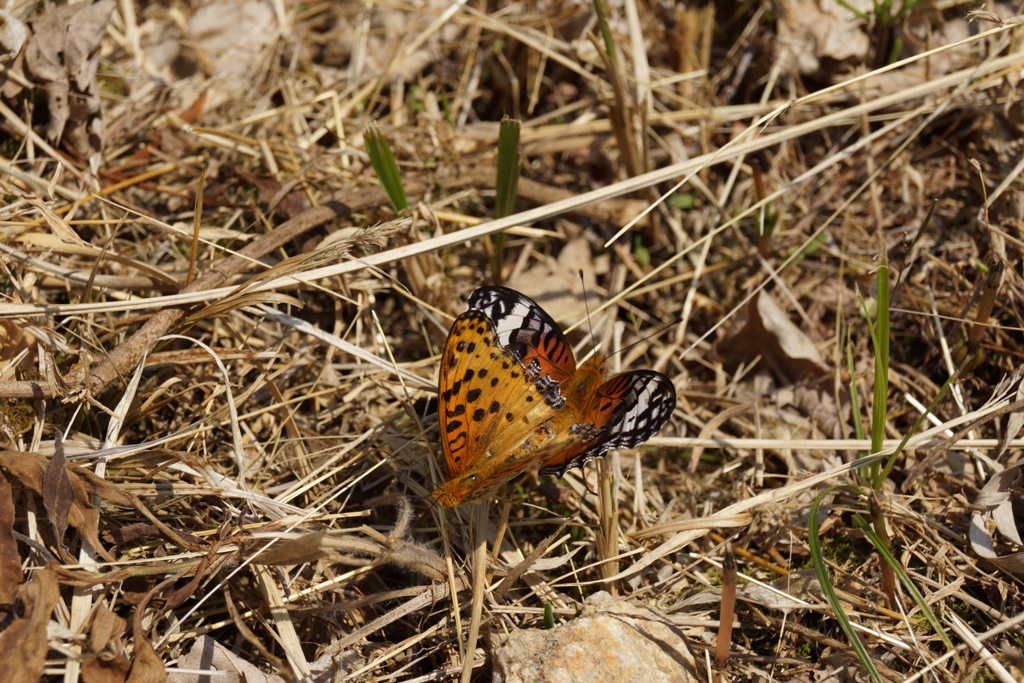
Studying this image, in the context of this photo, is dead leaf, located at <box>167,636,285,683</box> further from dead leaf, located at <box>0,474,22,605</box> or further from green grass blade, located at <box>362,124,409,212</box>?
green grass blade, located at <box>362,124,409,212</box>

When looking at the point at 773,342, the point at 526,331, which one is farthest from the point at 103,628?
the point at 773,342

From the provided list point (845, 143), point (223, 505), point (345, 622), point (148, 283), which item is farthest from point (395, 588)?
point (845, 143)

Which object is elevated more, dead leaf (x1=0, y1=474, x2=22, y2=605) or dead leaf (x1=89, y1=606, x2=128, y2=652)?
dead leaf (x1=0, y1=474, x2=22, y2=605)

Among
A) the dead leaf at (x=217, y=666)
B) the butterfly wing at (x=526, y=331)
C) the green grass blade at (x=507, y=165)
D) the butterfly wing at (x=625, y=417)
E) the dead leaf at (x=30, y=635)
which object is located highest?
the green grass blade at (x=507, y=165)

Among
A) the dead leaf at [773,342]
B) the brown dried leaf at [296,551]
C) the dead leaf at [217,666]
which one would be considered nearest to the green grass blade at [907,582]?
the dead leaf at [773,342]

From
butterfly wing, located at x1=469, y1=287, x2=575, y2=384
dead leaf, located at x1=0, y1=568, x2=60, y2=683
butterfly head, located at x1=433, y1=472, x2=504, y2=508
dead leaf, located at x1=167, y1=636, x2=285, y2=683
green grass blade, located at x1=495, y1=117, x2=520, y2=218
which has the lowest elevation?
dead leaf, located at x1=167, y1=636, x2=285, y2=683

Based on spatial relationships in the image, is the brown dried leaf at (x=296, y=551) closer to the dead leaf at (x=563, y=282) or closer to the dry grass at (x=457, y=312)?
the dry grass at (x=457, y=312)

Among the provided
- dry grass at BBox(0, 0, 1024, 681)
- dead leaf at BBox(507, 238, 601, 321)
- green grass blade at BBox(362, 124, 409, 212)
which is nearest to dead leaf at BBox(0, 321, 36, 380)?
dry grass at BBox(0, 0, 1024, 681)

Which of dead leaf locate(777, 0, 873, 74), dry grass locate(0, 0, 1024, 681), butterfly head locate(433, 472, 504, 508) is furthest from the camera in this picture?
dead leaf locate(777, 0, 873, 74)
